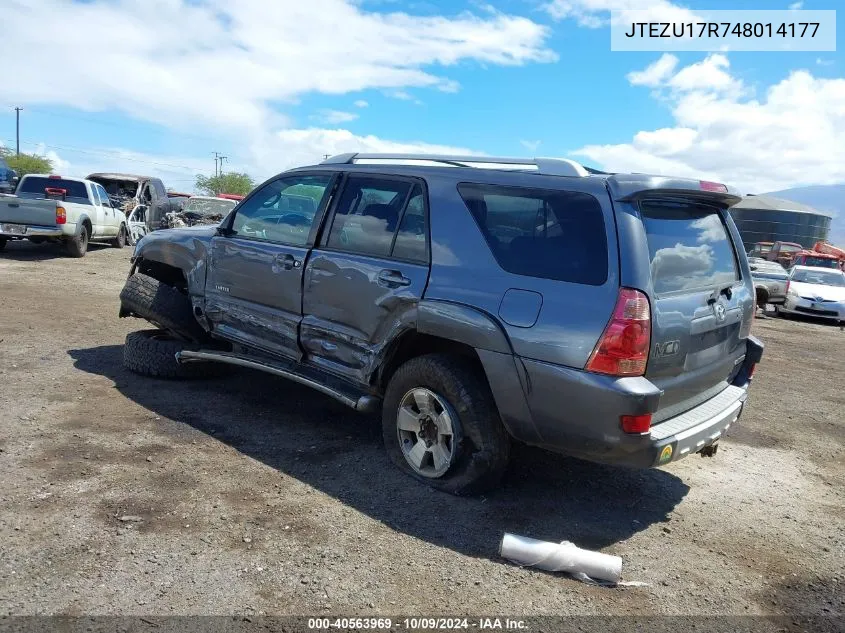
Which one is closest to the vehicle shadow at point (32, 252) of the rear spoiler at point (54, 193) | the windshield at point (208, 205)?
the rear spoiler at point (54, 193)

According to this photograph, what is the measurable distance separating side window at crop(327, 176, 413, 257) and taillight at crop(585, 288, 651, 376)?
152 cm

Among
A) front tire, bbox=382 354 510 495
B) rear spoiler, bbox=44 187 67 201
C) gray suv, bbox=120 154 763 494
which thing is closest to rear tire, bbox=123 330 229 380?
gray suv, bbox=120 154 763 494

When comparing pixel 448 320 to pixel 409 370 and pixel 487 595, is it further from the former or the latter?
pixel 487 595

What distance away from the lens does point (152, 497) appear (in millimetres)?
3574

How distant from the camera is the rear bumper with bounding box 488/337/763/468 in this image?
3195mm

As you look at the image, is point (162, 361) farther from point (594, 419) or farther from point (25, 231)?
point (25, 231)

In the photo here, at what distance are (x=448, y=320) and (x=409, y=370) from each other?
44cm

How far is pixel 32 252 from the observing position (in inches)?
→ 565

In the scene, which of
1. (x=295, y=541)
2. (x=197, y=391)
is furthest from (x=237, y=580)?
(x=197, y=391)

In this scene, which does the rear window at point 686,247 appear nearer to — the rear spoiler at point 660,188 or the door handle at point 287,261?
the rear spoiler at point 660,188

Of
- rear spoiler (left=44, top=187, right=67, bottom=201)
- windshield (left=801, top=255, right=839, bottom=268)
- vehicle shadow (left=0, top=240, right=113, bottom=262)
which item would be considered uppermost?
rear spoiler (left=44, top=187, right=67, bottom=201)

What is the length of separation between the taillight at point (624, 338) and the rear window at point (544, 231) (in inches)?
6.8

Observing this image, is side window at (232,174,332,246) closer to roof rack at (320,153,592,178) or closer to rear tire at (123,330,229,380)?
roof rack at (320,153,592,178)

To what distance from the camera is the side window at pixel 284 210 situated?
471cm
